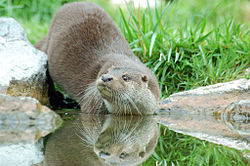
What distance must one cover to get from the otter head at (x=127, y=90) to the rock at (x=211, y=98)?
183 millimetres

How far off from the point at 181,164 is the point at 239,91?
1735 millimetres

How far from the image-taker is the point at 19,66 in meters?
3.32

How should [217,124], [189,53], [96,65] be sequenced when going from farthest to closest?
[189,53]
[96,65]
[217,124]

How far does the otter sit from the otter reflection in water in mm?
282

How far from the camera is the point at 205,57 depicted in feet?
12.1

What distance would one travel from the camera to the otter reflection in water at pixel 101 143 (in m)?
1.65

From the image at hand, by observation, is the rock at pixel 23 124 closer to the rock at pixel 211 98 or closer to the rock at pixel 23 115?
the rock at pixel 23 115

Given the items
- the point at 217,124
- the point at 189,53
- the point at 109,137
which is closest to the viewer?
the point at 109,137

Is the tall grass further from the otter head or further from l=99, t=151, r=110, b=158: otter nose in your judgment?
l=99, t=151, r=110, b=158: otter nose

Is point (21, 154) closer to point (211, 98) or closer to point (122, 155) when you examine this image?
point (122, 155)

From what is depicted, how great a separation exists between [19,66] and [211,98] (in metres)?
1.68

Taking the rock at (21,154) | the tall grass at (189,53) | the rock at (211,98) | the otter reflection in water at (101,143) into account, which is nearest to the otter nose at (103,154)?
the otter reflection in water at (101,143)

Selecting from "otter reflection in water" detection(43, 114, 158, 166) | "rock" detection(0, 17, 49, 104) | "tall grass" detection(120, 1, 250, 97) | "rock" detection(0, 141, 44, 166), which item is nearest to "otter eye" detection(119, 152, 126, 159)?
"otter reflection in water" detection(43, 114, 158, 166)

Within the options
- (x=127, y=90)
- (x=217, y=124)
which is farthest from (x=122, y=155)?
(x=127, y=90)
